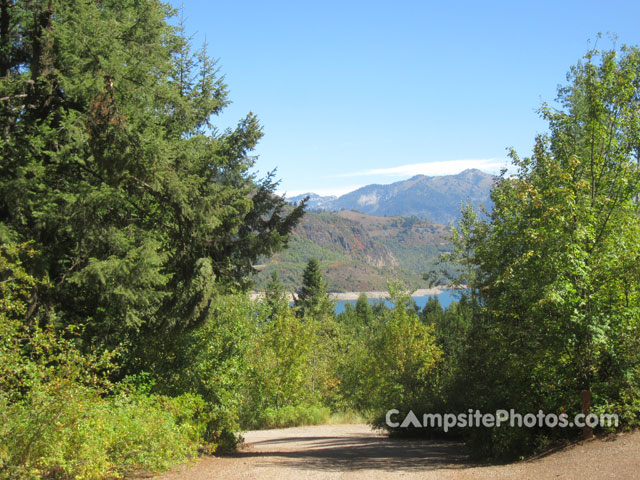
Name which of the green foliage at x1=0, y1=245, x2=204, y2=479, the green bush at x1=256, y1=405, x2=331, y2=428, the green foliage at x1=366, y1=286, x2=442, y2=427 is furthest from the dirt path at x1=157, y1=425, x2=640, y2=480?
the green bush at x1=256, y1=405, x2=331, y2=428

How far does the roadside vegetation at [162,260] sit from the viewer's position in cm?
792

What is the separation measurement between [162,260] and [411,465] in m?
6.65

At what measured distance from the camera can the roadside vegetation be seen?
7.92 meters

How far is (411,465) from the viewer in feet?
34.0

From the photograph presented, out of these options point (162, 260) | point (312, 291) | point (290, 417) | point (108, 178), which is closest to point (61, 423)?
point (162, 260)

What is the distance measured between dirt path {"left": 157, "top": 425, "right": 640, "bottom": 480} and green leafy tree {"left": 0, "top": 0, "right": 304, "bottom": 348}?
3.44m

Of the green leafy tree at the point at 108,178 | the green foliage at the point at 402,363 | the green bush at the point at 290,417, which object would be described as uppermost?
the green leafy tree at the point at 108,178

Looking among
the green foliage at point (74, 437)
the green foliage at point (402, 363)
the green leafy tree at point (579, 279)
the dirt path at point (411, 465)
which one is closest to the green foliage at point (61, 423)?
the green foliage at point (74, 437)

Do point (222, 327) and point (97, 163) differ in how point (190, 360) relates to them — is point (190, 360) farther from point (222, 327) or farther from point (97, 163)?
point (97, 163)

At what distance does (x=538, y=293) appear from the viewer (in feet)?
30.3

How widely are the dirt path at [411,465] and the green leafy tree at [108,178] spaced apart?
11.3 feet

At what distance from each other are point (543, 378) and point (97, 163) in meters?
9.92

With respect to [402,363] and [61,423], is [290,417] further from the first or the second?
[61,423]

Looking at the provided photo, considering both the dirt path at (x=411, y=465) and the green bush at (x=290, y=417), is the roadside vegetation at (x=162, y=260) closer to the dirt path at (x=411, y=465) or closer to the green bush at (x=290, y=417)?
the dirt path at (x=411, y=465)
